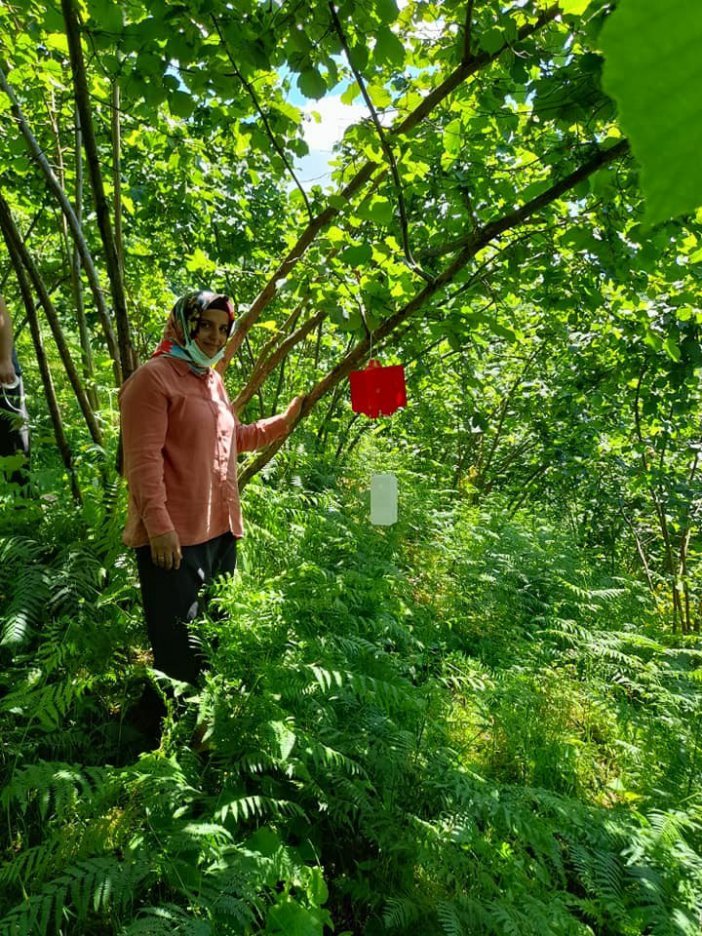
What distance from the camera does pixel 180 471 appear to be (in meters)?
2.17

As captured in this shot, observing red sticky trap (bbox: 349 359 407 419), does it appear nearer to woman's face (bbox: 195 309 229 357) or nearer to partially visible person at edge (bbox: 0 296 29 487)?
woman's face (bbox: 195 309 229 357)

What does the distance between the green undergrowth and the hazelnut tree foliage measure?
2.83 ft

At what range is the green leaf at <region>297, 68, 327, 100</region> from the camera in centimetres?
150

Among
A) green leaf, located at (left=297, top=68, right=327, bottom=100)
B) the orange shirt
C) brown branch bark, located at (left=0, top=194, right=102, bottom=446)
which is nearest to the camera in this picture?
green leaf, located at (left=297, top=68, right=327, bottom=100)

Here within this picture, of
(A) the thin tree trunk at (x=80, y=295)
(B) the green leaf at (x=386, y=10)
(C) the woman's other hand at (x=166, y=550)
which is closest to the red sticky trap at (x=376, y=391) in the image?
(C) the woman's other hand at (x=166, y=550)

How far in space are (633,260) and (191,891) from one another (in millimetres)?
2385

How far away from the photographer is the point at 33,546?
263 centimetres

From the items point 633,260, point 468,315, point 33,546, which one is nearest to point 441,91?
point 468,315

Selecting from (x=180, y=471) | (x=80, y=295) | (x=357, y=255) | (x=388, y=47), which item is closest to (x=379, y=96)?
(x=388, y=47)

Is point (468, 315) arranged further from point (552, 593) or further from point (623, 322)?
point (552, 593)

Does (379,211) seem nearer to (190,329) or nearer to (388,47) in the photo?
(388,47)

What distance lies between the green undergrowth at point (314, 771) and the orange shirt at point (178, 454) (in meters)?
0.31

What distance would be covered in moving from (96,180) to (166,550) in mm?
1223

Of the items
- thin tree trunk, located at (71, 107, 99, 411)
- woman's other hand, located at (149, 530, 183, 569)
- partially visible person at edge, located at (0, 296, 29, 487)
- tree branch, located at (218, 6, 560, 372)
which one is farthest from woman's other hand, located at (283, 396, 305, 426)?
thin tree trunk, located at (71, 107, 99, 411)
